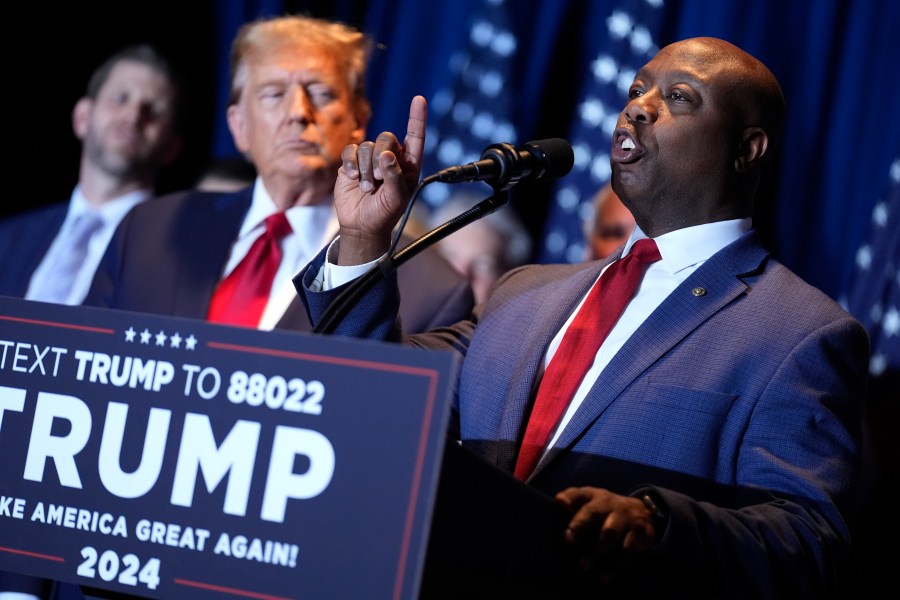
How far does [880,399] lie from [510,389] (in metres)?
1.50

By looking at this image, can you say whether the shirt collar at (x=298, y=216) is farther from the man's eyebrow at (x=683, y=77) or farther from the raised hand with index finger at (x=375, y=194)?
the man's eyebrow at (x=683, y=77)

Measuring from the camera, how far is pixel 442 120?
11.9 feet

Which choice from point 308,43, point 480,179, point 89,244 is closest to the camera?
point 480,179

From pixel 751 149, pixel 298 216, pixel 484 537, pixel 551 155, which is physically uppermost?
pixel 751 149

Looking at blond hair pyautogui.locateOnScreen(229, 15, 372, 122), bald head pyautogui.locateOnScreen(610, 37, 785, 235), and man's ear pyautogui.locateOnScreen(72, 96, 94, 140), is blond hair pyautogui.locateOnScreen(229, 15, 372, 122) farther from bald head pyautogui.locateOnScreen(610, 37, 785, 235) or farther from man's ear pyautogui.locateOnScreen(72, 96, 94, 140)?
A: bald head pyautogui.locateOnScreen(610, 37, 785, 235)

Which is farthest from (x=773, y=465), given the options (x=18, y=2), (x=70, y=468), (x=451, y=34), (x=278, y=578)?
(x=18, y=2)

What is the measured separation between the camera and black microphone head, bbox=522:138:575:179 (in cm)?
155

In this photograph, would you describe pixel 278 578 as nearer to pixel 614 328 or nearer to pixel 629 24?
pixel 614 328

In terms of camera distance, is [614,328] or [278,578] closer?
[278,578]

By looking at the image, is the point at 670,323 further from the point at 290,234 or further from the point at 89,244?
the point at 89,244

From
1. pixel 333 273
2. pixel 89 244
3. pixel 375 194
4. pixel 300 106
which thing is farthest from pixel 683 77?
pixel 89 244

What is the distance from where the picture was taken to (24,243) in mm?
3070

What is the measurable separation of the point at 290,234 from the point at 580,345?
3.00ft

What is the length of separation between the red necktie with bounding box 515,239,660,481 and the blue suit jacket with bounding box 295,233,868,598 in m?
0.03
